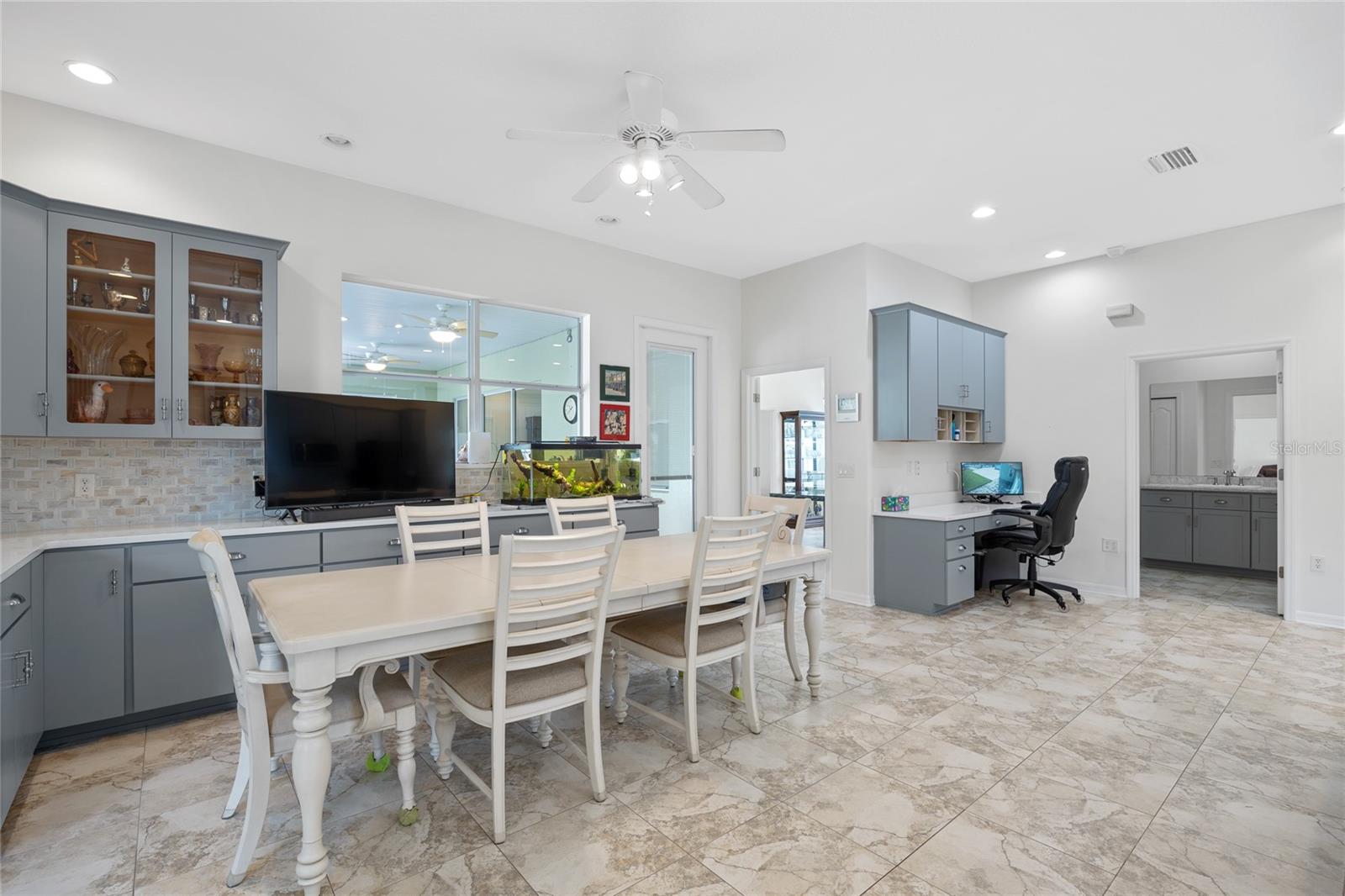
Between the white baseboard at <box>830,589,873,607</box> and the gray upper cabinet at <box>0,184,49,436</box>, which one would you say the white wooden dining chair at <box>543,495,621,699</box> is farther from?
the white baseboard at <box>830,589,873,607</box>

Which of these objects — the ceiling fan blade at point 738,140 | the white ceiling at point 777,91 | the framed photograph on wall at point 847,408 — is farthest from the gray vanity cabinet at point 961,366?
the ceiling fan blade at point 738,140

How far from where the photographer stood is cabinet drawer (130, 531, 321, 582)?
105 inches

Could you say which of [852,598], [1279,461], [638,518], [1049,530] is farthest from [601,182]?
[1279,461]

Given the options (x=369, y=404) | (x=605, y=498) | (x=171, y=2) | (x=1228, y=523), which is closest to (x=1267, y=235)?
(x=1228, y=523)

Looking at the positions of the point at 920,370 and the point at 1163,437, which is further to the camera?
the point at 1163,437

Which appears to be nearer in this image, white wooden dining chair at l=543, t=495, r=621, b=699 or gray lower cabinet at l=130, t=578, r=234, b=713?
gray lower cabinet at l=130, t=578, r=234, b=713

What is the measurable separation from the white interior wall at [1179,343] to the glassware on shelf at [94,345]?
638cm

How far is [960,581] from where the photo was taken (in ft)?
15.2

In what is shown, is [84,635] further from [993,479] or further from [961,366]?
[993,479]

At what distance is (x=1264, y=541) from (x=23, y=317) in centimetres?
865

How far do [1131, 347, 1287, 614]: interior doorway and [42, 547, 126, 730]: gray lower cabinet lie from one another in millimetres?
6804

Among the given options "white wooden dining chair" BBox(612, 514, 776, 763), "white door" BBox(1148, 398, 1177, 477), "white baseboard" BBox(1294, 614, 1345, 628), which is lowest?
"white baseboard" BBox(1294, 614, 1345, 628)

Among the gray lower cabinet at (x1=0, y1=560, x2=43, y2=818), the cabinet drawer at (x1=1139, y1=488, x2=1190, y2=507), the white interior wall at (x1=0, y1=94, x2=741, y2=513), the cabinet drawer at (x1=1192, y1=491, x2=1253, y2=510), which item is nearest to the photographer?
the gray lower cabinet at (x1=0, y1=560, x2=43, y2=818)

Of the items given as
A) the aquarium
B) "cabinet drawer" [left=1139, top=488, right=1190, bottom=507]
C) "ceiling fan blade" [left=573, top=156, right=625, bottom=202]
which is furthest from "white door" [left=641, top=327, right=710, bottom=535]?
"cabinet drawer" [left=1139, top=488, right=1190, bottom=507]
